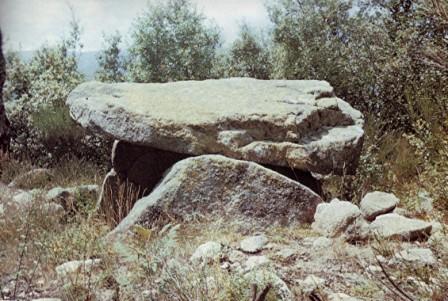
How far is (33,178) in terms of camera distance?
6.57 meters

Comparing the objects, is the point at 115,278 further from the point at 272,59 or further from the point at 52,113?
the point at 272,59

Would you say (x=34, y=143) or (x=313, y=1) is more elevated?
(x=313, y=1)

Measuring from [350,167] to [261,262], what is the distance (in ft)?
6.27

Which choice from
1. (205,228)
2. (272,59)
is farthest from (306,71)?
(205,228)

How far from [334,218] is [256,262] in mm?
908

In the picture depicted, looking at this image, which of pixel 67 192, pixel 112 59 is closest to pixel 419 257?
pixel 67 192

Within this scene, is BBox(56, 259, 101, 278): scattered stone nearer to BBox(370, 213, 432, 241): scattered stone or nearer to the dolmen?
the dolmen

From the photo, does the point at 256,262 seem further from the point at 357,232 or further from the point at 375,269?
the point at 357,232

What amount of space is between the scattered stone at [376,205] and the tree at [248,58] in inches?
190

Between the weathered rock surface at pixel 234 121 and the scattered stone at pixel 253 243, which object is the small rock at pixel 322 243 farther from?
the weathered rock surface at pixel 234 121

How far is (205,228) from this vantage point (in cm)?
415

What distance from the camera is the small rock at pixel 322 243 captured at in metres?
3.85

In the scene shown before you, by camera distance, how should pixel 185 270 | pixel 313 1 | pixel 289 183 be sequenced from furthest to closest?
pixel 313 1 < pixel 289 183 < pixel 185 270

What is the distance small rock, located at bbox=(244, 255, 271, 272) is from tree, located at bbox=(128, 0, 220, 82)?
5.84m
